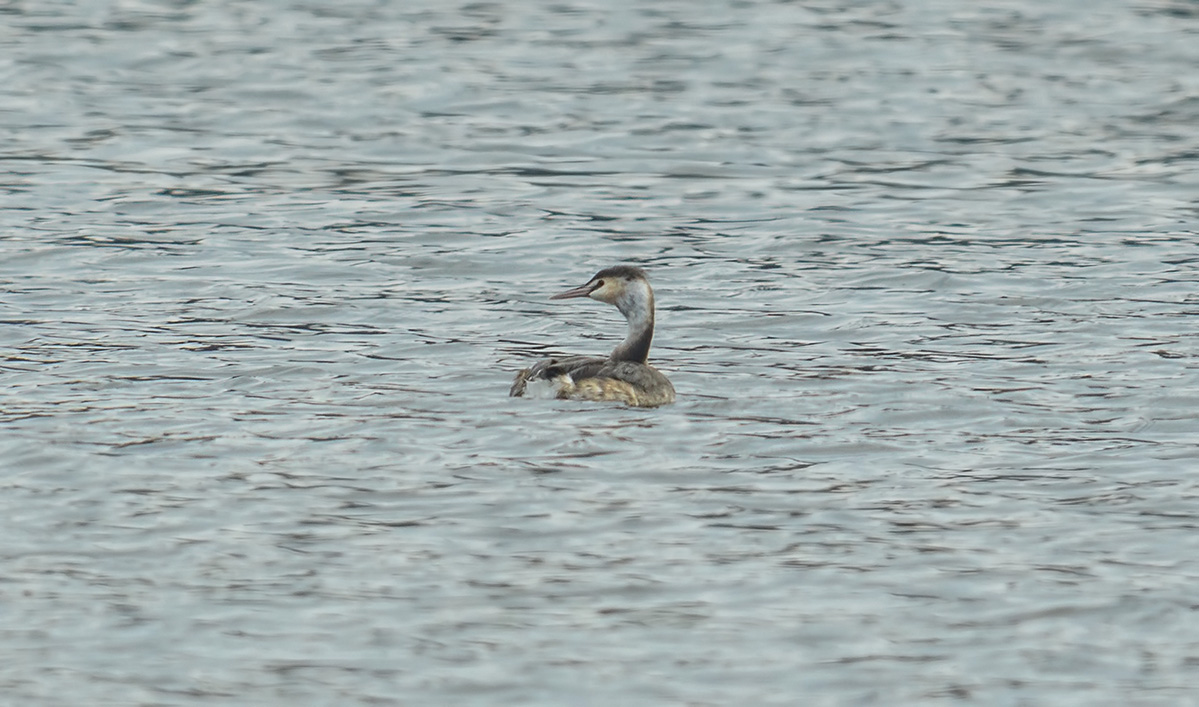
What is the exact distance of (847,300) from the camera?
1531cm

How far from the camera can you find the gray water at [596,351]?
793 cm

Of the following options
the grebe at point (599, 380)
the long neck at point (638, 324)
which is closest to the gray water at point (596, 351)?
the grebe at point (599, 380)

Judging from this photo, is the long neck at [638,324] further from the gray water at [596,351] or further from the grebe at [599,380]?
the gray water at [596,351]

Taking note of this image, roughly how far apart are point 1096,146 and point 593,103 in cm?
583

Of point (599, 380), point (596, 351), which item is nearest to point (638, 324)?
point (599, 380)

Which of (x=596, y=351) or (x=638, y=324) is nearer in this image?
(x=638, y=324)

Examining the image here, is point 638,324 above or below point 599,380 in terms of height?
above

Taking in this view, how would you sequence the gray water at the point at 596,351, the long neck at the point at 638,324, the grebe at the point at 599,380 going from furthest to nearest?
the long neck at the point at 638,324
the grebe at the point at 599,380
the gray water at the point at 596,351

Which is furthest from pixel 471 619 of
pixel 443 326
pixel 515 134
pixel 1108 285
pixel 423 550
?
pixel 515 134

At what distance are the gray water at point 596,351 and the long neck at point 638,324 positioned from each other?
0.42 meters

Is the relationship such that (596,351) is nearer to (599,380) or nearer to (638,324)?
(638,324)

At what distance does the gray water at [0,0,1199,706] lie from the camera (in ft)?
26.0

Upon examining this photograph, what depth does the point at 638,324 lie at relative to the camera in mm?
12523

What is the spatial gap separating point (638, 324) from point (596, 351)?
1.58m
